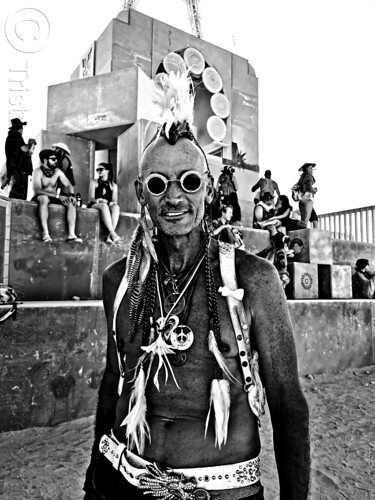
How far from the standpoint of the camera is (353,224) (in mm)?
16016

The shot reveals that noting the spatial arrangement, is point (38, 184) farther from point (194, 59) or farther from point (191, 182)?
point (194, 59)

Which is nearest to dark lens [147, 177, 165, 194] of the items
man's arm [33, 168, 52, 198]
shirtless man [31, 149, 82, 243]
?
shirtless man [31, 149, 82, 243]

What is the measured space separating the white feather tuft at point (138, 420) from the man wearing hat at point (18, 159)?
648 centimetres

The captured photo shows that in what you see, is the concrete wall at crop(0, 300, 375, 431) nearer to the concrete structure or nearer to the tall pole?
the concrete structure

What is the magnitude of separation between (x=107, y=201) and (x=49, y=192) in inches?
41.8

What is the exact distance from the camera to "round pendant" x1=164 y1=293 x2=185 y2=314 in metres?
1.52

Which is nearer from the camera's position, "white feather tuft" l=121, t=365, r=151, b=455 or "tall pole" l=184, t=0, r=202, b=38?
"white feather tuft" l=121, t=365, r=151, b=455

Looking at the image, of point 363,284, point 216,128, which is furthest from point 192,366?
point 216,128

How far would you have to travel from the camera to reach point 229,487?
50.3 inches

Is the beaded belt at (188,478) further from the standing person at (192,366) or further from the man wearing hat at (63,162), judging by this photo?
the man wearing hat at (63,162)

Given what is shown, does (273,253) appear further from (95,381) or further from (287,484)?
(287,484)

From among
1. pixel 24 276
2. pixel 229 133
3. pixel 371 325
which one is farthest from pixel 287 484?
pixel 229 133

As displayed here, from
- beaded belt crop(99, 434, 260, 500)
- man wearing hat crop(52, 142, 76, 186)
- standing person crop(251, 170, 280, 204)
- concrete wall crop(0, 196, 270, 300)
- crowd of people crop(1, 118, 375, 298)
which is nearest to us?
beaded belt crop(99, 434, 260, 500)

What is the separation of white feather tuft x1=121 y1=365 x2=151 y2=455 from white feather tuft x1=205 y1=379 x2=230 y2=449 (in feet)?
0.78
